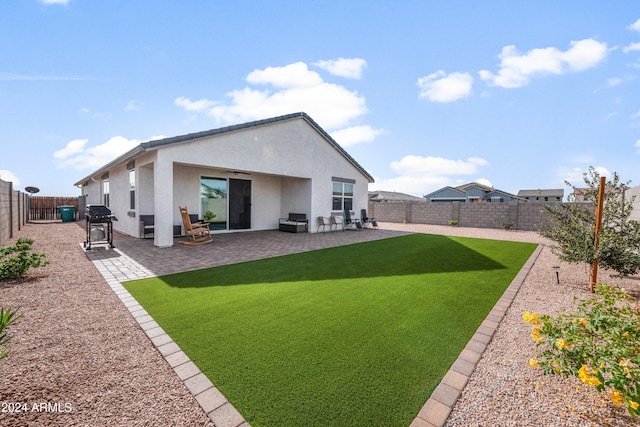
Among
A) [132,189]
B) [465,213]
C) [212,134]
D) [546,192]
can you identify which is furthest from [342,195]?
[546,192]

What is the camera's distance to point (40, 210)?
1970cm

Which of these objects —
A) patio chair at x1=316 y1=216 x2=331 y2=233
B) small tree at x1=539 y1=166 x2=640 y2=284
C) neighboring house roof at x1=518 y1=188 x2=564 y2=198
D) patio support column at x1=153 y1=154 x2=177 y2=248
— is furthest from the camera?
neighboring house roof at x1=518 y1=188 x2=564 y2=198

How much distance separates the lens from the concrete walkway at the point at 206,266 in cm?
197

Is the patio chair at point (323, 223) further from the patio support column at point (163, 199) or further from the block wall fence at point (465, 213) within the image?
the block wall fence at point (465, 213)

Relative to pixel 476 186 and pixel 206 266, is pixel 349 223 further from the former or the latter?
pixel 476 186

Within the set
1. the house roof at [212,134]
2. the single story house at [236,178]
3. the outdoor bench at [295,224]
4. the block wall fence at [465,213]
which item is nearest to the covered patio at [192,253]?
the single story house at [236,178]

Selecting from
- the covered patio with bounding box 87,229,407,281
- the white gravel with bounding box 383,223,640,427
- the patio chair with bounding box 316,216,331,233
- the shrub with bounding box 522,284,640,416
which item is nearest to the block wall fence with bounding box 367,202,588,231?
the patio chair with bounding box 316,216,331,233

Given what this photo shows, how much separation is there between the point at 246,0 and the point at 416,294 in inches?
375

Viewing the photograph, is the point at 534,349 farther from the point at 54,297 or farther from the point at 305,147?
the point at 305,147

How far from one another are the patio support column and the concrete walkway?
451 mm

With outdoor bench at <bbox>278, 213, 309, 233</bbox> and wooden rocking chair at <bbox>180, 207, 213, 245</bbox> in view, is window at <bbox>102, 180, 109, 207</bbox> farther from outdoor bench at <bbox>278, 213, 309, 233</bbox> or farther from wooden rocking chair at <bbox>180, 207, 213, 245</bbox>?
outdoor bench at <bbox>278, 213, 309, 233</bbox>

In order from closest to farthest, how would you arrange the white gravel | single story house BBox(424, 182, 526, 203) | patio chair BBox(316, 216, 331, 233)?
the white gravel
patio chair BBox(316, 216, 331, 233)
single story house BBox(424, 182, 526, 203)

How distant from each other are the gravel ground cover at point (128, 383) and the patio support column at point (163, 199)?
4.59 metres

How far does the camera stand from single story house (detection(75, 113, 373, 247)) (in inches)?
336
